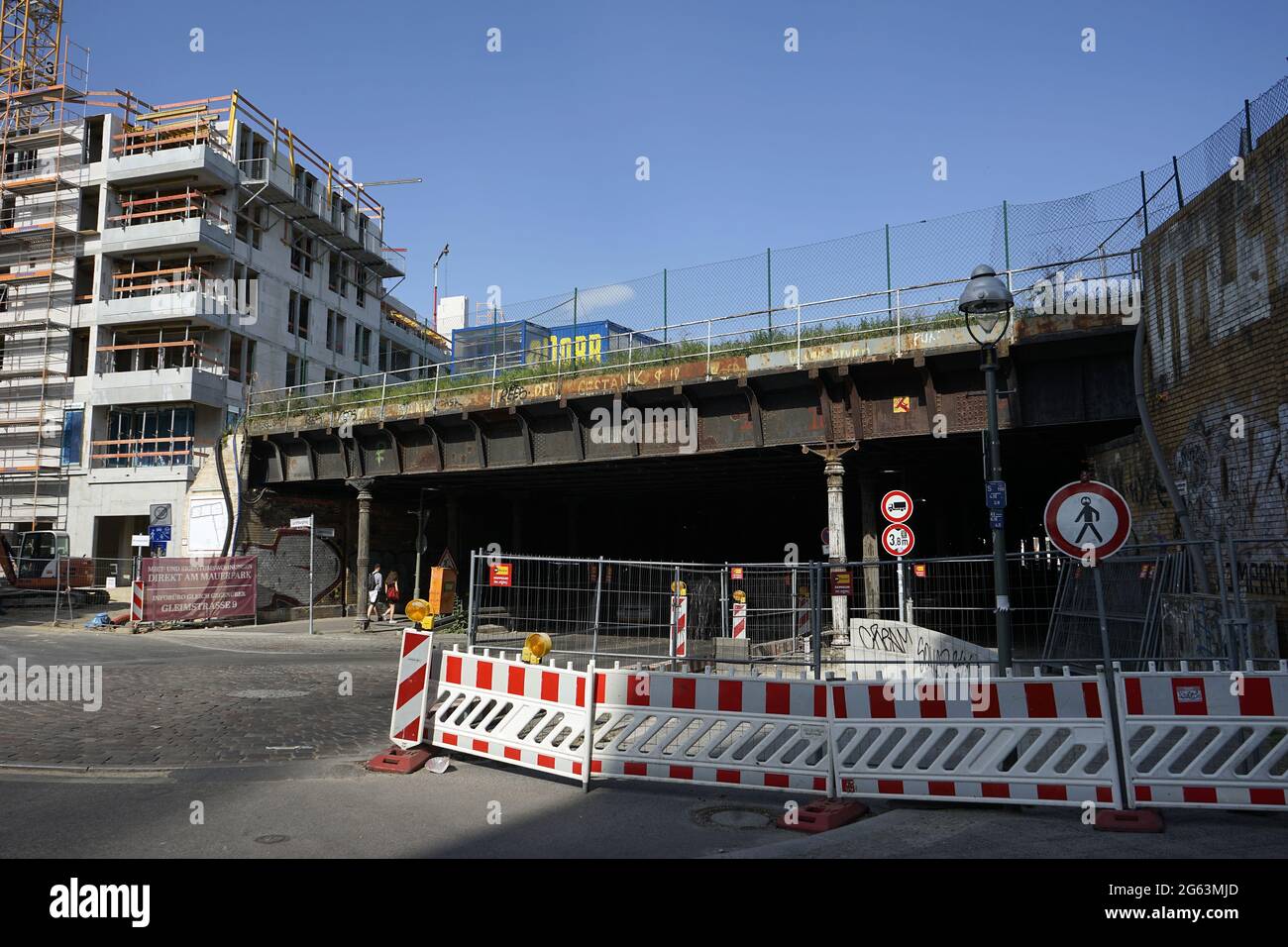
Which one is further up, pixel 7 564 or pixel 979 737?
pixel 7 564

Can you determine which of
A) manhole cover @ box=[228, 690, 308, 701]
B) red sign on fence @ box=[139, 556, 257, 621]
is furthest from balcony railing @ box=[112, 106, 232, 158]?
manhole cover @ box=[228, 690, 308, 701]

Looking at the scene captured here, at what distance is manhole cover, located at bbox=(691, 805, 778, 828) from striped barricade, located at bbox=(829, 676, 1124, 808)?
2.29 feet

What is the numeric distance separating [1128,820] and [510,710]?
5031mm

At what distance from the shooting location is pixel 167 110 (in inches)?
1567

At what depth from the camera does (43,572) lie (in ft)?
107

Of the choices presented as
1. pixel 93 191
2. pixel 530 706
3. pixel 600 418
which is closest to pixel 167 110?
pixel 93 191

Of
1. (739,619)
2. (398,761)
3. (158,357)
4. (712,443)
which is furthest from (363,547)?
(398,761)

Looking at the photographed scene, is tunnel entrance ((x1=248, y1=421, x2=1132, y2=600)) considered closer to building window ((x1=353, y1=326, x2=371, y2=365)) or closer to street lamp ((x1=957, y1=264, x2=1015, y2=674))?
street lamp ((x1=957, y1=264, x2=1015, y2=674))

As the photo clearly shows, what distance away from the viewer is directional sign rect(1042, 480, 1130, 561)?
7.00m

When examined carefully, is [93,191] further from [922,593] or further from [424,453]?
[922,593]

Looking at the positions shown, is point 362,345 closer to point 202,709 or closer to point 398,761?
point 202,709

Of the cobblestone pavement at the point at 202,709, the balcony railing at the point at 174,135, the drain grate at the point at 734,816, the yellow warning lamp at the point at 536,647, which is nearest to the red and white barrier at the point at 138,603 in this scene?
the cobblestone pavement at the point at 202,709
